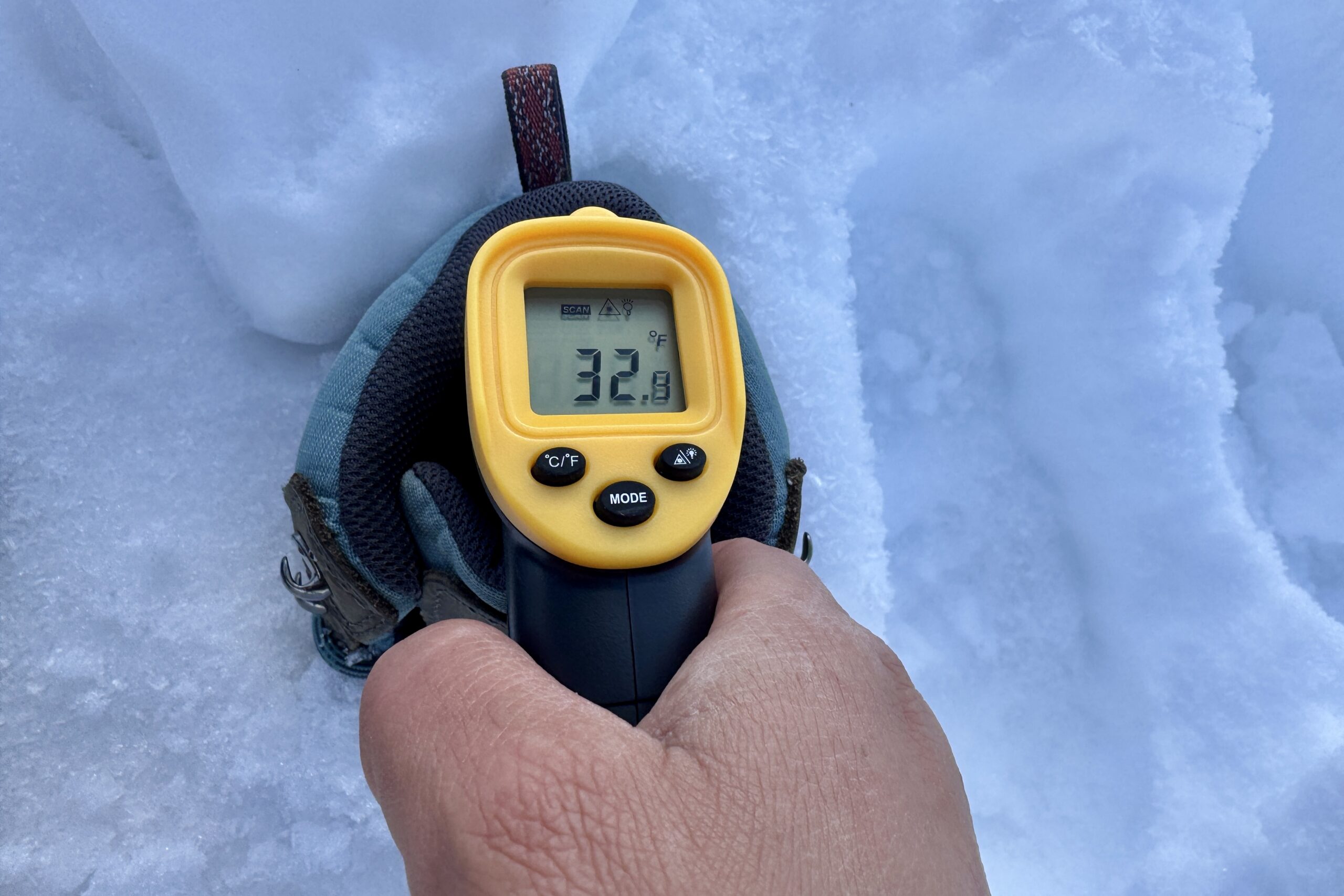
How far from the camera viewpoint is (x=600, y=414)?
748 mm

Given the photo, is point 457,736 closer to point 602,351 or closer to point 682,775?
point 682,775

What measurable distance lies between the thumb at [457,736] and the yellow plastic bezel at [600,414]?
14cm

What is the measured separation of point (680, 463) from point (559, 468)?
102 millimetres

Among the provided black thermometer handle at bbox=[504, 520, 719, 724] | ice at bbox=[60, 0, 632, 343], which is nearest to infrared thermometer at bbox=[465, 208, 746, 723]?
black thermometer handle at bbox=[504, 520, 719, 724]

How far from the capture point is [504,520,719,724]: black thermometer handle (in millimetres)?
632

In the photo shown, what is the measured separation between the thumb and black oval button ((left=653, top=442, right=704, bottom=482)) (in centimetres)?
20

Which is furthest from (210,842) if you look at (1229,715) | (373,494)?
(1229,715)

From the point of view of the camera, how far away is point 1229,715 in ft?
3.77

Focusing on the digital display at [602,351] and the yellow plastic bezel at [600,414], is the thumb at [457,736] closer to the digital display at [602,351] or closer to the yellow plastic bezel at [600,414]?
the yellow plastic bezel at [600,414]

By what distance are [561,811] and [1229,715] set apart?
1.09 meters

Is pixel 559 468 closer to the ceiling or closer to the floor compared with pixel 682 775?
closer to the ceiling

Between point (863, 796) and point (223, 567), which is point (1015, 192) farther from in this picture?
point (223, 567)

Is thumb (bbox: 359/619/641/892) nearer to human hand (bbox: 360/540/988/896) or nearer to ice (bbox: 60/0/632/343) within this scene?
human hand (bbox: 360/540/988/896)

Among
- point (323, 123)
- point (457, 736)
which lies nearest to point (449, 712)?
point (457, 736)
